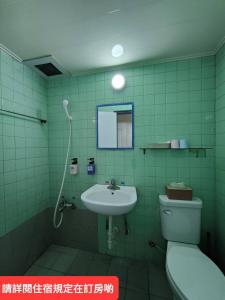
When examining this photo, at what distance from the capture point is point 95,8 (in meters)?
0.91

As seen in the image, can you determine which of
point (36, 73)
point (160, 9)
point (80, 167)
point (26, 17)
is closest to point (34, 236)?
point (80, 167)

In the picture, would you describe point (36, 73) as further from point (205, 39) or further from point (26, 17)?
point (205, 39)

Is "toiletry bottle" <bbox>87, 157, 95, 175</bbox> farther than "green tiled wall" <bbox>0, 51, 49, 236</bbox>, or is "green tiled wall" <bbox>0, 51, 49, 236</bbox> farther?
"toiletry bottle" <bbox>87, 157, 95, 175</bbox>

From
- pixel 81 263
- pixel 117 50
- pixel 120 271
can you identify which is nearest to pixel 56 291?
pixel 81 263

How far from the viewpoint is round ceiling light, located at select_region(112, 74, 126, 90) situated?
5.01ft

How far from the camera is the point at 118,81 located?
5.03 feet

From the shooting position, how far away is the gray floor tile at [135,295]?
3.97ft

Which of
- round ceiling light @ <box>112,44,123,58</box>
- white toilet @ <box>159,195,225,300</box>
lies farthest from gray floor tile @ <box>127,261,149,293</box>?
round ceiling light @ <box>112,44,123,58</box>

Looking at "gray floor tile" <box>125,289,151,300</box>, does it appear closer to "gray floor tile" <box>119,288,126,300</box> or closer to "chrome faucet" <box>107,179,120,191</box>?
"gray floor tile" <box>119,288,126,300</box>

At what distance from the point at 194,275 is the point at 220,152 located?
1.00 metres

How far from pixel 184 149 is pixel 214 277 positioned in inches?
39.3

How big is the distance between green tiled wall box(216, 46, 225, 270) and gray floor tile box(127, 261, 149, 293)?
728mm

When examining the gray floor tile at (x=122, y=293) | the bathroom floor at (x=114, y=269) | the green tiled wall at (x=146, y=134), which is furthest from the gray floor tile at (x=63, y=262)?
the gray floor tile at (x=122, y=293)

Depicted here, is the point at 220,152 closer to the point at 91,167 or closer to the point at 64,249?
the point at 91,167
